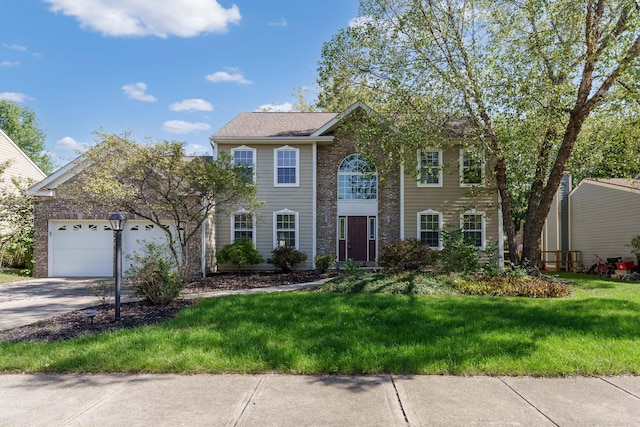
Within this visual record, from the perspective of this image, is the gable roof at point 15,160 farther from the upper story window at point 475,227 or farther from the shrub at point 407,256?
the upper story window at point 475,227

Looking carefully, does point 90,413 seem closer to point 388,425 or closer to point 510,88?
point 388,425

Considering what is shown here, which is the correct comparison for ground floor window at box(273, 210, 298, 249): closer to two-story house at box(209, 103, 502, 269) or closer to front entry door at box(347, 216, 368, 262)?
two-story house at box(209, 103, 502, 269)

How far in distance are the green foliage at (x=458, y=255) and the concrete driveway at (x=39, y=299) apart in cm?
908

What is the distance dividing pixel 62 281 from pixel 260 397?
12.6 m

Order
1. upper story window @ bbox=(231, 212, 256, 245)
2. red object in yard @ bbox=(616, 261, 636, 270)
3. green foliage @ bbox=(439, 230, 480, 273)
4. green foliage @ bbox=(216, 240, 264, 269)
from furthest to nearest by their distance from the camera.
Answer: upper story window @ bbox=(231, 212, 256, 245), green foliage @ bbox=(216, 240, 264, 269), red object in yard @ bbox=(616, 261, 636, 270), green foliage @ bbox=(439, 230, 480, 273)

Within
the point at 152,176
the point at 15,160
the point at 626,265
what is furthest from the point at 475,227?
the point at 15,160

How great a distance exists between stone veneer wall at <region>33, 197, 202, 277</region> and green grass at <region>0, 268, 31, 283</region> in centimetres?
56

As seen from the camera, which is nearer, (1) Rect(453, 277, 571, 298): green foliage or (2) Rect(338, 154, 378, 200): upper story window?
(1) Rect(453, 277, 571, 298): green foliage

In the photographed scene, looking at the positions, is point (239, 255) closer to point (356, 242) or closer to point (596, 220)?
point (356, 242)

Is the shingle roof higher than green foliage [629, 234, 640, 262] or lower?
higher

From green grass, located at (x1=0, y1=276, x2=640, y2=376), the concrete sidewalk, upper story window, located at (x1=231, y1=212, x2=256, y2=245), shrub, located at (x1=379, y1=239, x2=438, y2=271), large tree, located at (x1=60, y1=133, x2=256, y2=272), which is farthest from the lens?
upper story window, located at (x1=231, y1=212, x2=256, y2=245)

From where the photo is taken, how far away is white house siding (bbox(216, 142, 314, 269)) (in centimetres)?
1694

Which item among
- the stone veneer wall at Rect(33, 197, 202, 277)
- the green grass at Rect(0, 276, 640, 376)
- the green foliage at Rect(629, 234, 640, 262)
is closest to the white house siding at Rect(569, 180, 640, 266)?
the green foliage at Rect(629, 234, 640, 262)

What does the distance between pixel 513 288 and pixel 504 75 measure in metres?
5.94
